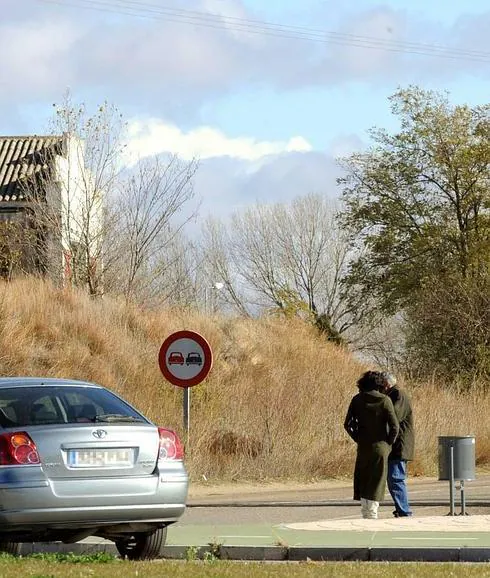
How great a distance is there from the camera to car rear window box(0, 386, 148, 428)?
37.1ft

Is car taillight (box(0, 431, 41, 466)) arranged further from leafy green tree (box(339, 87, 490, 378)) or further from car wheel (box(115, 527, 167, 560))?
leafy green tree (box(339, 87, 490, 378))

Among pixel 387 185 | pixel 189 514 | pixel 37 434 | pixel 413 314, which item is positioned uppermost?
A: pixel 387 185

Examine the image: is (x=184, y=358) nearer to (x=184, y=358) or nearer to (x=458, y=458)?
(x=184, y=358)

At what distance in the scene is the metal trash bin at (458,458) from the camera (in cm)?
1681

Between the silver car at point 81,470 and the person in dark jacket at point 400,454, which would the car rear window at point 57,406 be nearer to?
the silver car at point 81,470

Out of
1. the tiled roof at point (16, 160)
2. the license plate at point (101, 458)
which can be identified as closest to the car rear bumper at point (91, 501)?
the license plate at point (101, 458)

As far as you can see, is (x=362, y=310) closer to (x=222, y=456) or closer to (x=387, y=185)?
(x=387, y=185)

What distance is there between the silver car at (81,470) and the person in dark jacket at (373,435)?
4.12 meters

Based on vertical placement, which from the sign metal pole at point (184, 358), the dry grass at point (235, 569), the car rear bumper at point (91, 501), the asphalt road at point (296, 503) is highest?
the sign metal pole at point (184, 358)

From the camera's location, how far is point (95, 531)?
443 inches

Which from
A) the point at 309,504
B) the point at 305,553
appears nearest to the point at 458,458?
the point at 309,504

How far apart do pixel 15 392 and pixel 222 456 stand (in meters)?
12.7

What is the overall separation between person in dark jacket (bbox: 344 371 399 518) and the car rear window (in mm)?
4249

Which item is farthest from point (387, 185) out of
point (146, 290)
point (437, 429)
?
point (437, 429)
